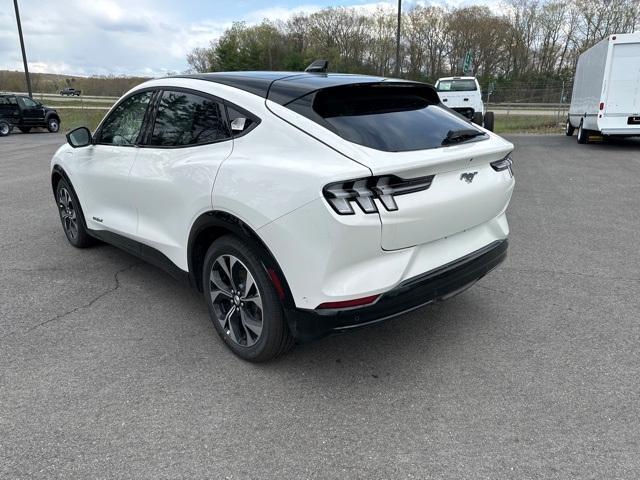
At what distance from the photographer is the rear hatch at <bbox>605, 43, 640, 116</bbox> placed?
12.9 meters

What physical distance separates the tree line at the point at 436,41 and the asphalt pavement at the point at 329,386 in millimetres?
51050

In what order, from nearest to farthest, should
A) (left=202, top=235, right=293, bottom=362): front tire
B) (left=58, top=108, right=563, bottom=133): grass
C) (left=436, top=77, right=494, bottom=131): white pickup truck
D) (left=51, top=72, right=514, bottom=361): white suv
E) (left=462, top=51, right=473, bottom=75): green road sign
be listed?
(left=51, top=72, right=514, bottom=361): white suv, (left=202, top=235, right=293, bottom=362): front tire, (left=436, top=77, right=494, bottom=131): white pickup truck, (left=58, top=108, right=563, bottom=133): grass, (left=462, top=51, right=473, bottom=75): green road sign

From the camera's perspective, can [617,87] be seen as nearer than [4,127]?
Yes

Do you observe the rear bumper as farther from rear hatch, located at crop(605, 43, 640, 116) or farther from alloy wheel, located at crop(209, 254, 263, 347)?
rear hatch, located at crop(605, 43, 640, 116)

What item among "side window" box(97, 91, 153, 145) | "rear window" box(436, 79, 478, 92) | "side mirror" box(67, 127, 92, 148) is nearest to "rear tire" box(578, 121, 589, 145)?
"rear window" box(436, 79, 478, 92)

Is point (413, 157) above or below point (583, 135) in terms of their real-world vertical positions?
above

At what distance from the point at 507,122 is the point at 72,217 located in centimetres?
2408

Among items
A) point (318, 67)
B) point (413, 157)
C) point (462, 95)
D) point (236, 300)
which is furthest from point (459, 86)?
point (236, 300)

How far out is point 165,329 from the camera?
3.52m

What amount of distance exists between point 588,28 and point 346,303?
62.7 metres

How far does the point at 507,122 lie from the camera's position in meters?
25.1

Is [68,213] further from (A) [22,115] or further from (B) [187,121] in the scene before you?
(A) [22,115]

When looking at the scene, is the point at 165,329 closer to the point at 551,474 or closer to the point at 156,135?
the point at 156,135

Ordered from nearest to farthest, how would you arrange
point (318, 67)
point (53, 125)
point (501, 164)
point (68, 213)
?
point (501, 164)
point (318, 67)
point (68, 213)
point (53, 125)
